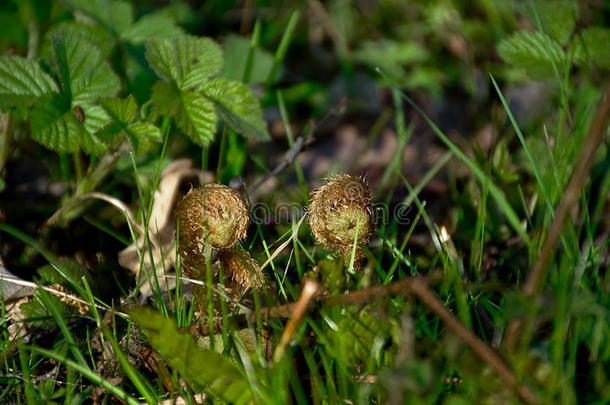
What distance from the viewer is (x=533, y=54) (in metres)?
2.22

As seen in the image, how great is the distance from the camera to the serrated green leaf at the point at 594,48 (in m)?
2.19

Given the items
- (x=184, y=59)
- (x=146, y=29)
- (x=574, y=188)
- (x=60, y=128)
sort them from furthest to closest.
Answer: (x=146, y=29), (x=184, y=59), (x=60, y=128), (x=574, y=188)

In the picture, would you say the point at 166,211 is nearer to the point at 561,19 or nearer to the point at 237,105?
the point at 237,105

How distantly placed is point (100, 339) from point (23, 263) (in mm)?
585

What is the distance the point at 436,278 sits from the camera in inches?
48.4

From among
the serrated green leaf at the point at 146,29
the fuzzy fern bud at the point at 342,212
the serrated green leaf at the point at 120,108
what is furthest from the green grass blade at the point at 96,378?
the serrated green leaf at the point at 146,29

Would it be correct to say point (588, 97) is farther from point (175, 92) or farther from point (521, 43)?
point (175, 92)

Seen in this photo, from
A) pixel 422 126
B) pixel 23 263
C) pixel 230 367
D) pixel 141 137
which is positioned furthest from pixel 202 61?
pixel 422 126

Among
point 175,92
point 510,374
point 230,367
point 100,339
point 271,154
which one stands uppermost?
point 175,92

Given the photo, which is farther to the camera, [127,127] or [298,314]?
[127,127]

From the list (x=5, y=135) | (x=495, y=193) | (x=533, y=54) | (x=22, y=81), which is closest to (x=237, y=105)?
(x=22, y=81)

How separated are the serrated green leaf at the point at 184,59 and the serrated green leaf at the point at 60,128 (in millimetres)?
273

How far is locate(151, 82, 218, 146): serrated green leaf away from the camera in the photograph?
1.88m

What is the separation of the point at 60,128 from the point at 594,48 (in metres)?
1.93
